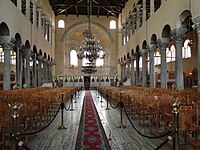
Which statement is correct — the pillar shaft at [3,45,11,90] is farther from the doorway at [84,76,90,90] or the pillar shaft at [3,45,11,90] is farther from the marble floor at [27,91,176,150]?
the doorway at [84,76,90,90]

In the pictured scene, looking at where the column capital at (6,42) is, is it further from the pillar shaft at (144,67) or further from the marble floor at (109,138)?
the pillar shaft at (144,67)

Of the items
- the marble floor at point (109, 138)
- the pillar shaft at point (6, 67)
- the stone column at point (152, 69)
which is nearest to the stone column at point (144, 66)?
the stone column at point (152, 69)

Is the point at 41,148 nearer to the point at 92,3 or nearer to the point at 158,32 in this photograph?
the point at 158,32

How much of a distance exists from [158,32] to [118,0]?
19.1m

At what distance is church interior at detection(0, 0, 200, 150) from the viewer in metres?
5.32

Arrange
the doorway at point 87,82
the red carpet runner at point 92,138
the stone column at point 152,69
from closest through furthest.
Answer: the red carpet runner at point 92,138 < the stone column at point 152,69 < the doorway at point 87,82

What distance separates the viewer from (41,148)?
16.8 feet

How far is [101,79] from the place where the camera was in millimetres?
40156

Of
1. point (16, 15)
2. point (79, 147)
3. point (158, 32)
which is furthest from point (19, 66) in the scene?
point (79, 147)

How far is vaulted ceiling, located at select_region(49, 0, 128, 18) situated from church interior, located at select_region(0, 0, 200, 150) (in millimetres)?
180

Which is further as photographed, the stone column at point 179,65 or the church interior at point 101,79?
the stone column at point 179,65

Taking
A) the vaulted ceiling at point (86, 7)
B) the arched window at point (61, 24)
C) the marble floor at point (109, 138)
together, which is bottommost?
the marble floor at point (109, 138)

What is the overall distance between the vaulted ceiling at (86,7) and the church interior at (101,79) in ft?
0.59

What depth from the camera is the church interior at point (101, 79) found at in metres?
5.32
